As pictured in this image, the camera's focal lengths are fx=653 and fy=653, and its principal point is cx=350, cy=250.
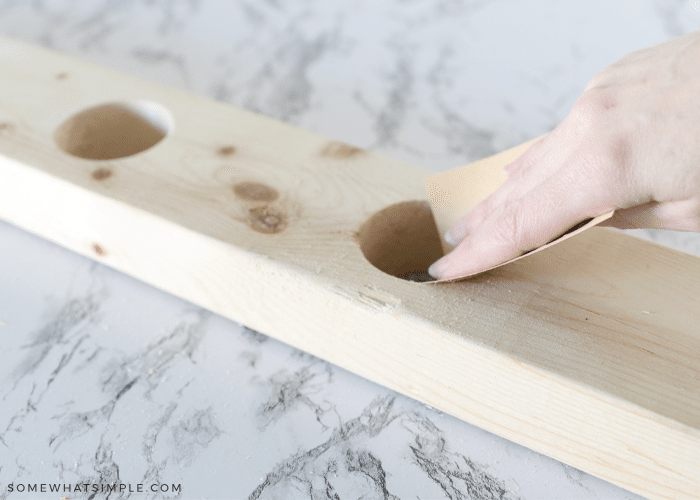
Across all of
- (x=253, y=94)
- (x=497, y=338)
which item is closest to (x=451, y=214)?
(x=497, y=338)

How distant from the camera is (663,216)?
2.31 ft

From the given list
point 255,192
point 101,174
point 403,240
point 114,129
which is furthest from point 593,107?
point 114,129

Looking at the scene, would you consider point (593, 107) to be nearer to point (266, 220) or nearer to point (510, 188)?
point (510, 188)

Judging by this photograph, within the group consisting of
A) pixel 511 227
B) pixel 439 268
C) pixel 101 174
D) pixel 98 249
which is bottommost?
pixel 98 249

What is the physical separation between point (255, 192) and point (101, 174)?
0.24 meters

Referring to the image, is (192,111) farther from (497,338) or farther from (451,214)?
(497,338)

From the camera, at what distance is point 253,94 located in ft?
4.91

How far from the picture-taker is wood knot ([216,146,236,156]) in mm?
1057

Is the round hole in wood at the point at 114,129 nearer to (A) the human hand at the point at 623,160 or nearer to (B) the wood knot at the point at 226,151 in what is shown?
(B) the wood knot at the point at 226,151

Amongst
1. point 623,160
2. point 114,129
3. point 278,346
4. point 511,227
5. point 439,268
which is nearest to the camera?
point 623,160

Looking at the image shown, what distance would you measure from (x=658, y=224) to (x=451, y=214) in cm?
28

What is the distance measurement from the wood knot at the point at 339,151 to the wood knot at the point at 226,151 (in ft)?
0.48

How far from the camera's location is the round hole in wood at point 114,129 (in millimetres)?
1149

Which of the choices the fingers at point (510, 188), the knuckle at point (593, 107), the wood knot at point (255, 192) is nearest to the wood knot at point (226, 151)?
the wood knot at point (255, 192)
